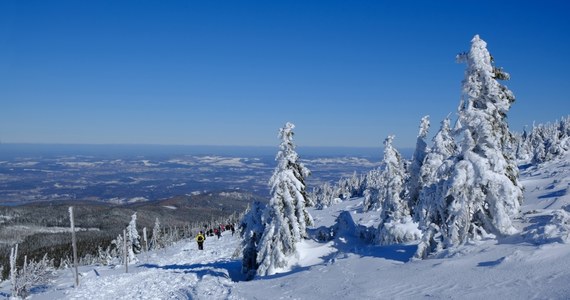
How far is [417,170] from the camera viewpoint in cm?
2864

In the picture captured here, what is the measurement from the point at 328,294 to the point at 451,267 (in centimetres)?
416

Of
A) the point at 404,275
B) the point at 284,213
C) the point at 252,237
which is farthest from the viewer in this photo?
the point at 252,237

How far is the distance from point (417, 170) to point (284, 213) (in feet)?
35.0

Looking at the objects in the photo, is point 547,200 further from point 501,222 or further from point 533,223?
point 501,222

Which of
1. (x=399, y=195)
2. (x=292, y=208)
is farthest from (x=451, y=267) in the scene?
(x=399, y=195)

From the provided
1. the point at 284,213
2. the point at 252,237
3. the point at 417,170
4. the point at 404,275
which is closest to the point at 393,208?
the point at 417,170

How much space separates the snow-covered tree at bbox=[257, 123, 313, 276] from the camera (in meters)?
22.5

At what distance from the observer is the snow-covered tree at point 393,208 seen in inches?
862

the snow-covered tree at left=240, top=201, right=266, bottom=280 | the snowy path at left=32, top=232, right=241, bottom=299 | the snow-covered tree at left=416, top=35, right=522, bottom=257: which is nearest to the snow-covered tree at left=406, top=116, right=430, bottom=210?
the snow-covered tree at left=240, top=201, right=266, bottom=280

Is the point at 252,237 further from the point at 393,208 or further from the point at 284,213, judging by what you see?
the point at 393,208

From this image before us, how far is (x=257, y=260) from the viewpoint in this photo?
22.8 m

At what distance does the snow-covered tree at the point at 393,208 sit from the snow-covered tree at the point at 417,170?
88cm

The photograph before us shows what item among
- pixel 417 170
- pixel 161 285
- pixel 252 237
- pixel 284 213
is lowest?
pixel 161 285

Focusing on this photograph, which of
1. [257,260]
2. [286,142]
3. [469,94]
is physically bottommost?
[257,260]
